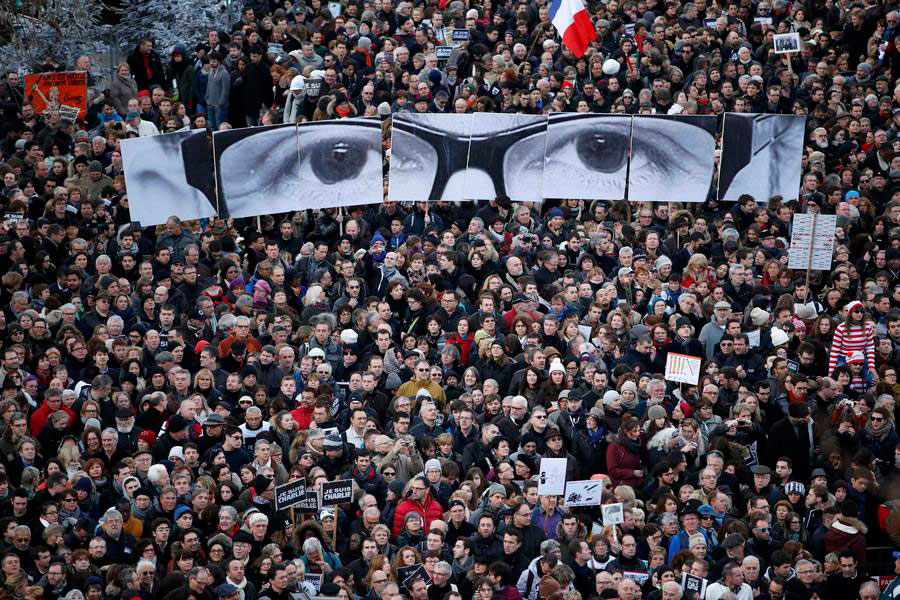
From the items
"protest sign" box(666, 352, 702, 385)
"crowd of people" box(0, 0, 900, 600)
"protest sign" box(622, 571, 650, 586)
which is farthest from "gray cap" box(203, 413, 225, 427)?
"protest sign" box(666, 352, 702, 385)

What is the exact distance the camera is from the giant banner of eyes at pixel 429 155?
21.2 metres

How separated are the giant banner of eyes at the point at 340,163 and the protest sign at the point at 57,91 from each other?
3560mm

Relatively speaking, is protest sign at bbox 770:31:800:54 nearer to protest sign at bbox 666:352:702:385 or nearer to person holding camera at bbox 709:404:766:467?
protest sign at bbox 666:352:702:385

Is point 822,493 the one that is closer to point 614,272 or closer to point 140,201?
point 614,272

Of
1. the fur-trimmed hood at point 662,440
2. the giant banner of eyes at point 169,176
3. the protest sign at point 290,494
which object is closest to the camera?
the protest sign at point 290,494

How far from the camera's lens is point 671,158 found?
21.5m

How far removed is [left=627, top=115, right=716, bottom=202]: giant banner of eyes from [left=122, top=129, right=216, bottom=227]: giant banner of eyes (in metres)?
5.70

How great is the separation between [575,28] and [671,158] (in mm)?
2506

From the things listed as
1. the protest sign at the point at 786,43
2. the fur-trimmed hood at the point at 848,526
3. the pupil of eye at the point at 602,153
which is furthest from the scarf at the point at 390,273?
the protest sign at the point at 786,43

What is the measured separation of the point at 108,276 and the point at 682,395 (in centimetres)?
666

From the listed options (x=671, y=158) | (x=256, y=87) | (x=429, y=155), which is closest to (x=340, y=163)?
Answer: (x=429, y=155)

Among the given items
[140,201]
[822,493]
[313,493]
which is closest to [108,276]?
[140,201]

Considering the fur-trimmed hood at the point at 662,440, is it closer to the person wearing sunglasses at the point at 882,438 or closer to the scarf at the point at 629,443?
the scarf at the point at 629,443

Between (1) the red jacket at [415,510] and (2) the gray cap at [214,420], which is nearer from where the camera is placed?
(1) the red jacket at [415,510]
